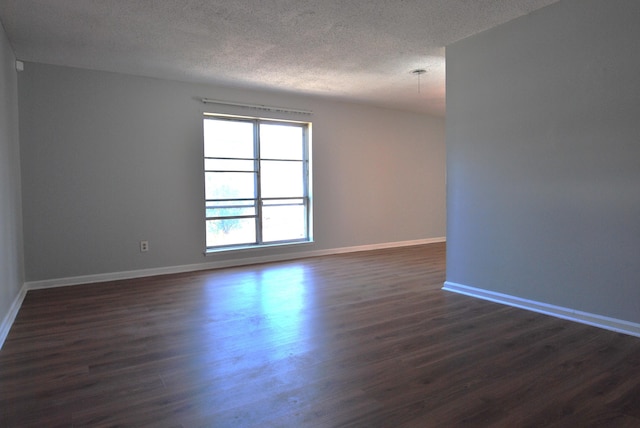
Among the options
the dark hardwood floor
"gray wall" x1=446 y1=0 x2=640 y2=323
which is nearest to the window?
the dark hardwood floor

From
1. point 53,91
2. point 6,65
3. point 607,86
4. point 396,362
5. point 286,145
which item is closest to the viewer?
point 396,362

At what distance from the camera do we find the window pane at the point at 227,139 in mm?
5613

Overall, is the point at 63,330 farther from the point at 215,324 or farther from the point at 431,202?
the point at 431,202

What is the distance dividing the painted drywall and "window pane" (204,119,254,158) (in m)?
0.20

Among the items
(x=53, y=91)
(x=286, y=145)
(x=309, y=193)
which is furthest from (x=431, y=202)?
(x=53, y=91)

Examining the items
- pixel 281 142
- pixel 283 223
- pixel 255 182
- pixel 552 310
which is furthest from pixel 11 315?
pixel 552 310

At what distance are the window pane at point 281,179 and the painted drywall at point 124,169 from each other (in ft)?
1.03

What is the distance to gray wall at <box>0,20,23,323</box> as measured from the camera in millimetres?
3244

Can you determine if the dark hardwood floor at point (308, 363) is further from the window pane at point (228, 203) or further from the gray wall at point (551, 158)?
the window pane at point (228, 203)

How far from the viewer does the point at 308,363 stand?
2.44 meters

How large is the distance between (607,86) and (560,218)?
1.06 m

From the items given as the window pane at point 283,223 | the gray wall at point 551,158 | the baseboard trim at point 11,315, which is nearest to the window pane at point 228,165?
Answer: the window pane at point 283,223

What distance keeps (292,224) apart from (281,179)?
77 cm

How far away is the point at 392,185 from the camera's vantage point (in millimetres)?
7445
